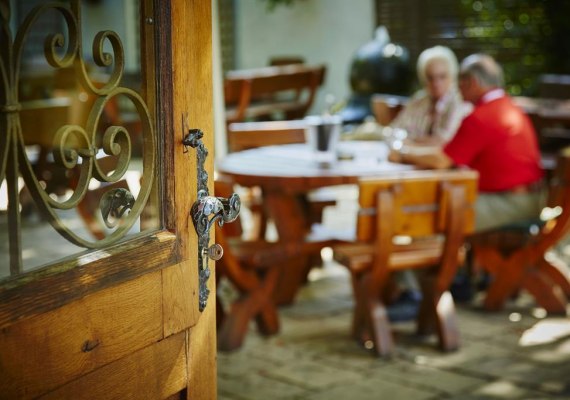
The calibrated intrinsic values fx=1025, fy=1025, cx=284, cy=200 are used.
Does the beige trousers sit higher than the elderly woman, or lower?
lower

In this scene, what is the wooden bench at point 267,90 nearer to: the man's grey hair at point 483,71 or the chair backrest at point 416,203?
the man's grey hair at point 483,71

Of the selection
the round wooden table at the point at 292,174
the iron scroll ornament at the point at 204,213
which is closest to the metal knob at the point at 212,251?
the iron scroll ornament at the point at 204,213

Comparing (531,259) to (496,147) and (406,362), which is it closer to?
(496,147)

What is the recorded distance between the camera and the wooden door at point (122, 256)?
177 centimetres

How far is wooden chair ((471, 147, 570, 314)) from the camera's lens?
17.7 ft

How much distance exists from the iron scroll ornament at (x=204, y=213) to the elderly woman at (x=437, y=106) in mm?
3902

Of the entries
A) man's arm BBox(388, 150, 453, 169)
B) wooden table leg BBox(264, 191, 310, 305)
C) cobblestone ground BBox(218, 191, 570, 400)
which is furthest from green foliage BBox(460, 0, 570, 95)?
wooden table leg BBox(264, 191, 310, 305)

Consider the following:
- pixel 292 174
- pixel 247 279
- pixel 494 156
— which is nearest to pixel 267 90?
pixel 494 156

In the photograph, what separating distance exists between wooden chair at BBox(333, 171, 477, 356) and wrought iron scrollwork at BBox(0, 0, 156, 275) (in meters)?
2.68

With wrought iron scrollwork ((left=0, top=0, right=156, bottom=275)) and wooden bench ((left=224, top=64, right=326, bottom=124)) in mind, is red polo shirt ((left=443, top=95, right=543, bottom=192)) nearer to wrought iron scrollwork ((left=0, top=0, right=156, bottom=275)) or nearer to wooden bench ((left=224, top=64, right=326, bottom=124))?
wrought iron scrollwork ((left=0, top=0, right=156, bottom=275))

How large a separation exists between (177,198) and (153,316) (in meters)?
0.24

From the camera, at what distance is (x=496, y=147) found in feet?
17.8

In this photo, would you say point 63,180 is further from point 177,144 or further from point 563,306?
point 177,144

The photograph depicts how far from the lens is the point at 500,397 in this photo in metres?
4.21
